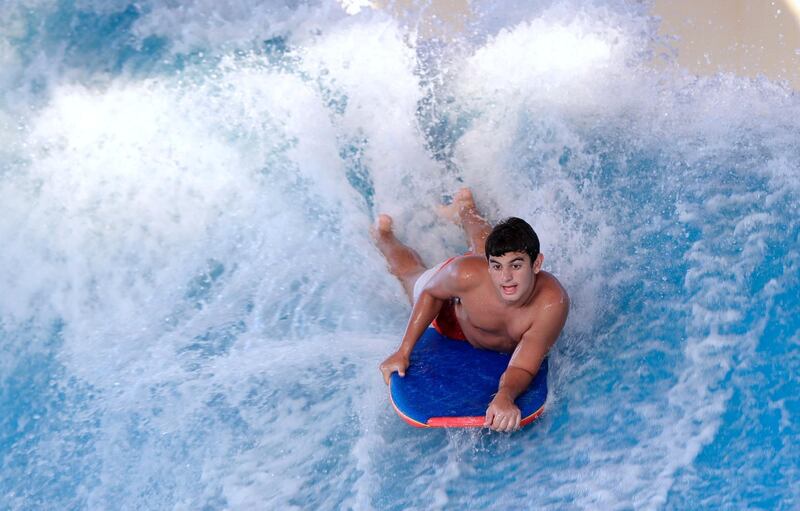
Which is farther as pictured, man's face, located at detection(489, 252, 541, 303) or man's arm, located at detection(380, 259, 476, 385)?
man's arm, located at detection(380, 259, 476, 385)

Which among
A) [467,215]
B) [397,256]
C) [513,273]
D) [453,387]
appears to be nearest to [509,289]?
[513,273]

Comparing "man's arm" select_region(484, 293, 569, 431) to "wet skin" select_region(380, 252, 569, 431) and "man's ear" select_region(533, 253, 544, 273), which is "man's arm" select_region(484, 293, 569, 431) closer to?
"wet skin" select_region(380, 252, 569, 431)

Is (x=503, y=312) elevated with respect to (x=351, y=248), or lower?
lower

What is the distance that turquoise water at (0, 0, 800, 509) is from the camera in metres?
2.38

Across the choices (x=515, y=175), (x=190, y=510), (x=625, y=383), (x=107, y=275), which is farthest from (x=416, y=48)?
(x=190, y=510)

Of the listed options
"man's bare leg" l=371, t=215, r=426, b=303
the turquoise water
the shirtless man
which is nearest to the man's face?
the shirtless man

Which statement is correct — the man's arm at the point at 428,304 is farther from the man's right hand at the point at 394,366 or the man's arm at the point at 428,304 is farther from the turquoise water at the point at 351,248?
the turquoise water at the point at 351,248

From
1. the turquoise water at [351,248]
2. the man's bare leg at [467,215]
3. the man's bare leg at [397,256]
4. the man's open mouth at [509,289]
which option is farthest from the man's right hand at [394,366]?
the man's bare leg at [467,215]

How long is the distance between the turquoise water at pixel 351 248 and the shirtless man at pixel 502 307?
0.63ft

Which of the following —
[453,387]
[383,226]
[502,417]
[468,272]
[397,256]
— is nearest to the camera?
[502,417]

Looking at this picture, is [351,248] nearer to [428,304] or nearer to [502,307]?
[428,304]

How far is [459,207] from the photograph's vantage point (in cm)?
346

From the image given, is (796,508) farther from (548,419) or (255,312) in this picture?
(255,312)

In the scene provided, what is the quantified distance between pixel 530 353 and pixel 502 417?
0.85ft
